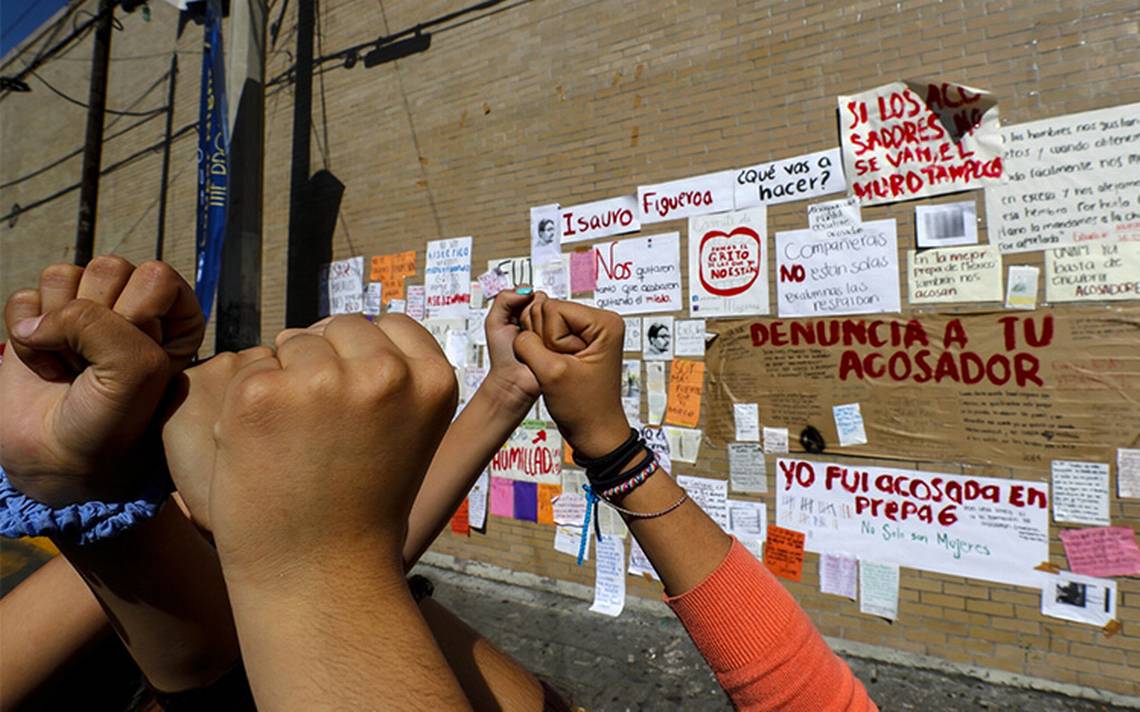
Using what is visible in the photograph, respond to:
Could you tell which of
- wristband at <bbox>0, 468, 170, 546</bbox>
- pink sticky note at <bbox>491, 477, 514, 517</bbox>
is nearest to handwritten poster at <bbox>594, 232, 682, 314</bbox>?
pink sticky note at <bbox>491, 477, 514, 517</bbox>

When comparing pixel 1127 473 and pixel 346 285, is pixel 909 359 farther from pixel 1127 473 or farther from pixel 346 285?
pixel 346 285

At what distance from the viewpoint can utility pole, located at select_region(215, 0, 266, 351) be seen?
6.92m

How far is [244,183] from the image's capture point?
711cm

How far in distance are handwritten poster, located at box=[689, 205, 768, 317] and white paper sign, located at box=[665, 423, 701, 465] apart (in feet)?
3.00

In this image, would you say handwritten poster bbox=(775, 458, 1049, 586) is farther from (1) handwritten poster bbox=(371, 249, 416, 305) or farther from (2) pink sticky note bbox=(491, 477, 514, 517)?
(1) handwritten poster bbox=(371, 249, 416, 305)

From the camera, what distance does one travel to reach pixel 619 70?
5176 mm

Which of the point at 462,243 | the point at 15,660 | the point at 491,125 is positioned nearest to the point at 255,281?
the point at 462,243

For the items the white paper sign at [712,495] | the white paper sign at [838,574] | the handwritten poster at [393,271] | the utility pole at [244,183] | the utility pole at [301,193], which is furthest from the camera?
the utility pole at [301,193]

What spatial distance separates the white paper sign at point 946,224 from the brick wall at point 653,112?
0.12 metres

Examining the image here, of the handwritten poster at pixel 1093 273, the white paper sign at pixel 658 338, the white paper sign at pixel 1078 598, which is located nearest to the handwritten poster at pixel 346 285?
the white paper sign at pixel 658 338

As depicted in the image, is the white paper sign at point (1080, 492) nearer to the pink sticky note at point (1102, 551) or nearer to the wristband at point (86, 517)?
the pink sticky note at point (1102, 551)

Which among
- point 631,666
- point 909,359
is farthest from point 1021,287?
point 631,666

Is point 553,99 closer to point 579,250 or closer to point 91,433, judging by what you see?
point 579,250

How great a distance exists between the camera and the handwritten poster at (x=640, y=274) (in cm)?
491
